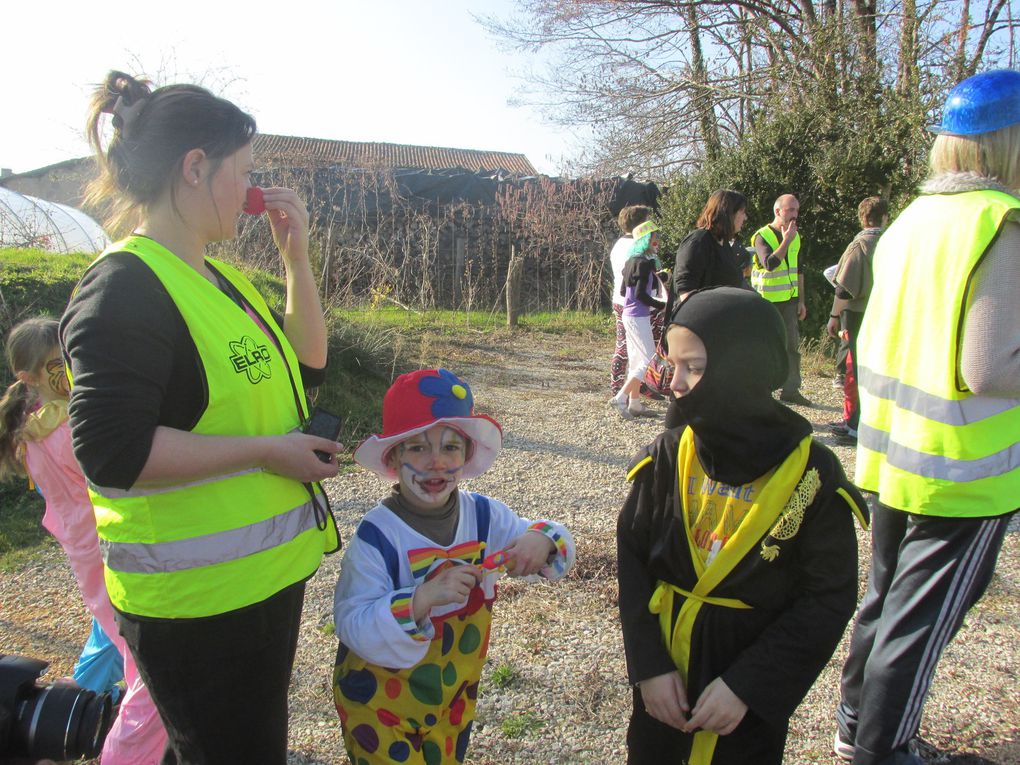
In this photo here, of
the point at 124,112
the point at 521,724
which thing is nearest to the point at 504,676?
the point at 521,724

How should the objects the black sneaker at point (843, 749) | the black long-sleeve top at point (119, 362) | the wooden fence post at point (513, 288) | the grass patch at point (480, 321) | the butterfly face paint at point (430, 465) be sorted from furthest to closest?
1. the wooden fence post at point (513, 288)
2. the grass patch at point (480, 321)
3. the black sneaker at point (843, 749)
4. the butterfly face paint at point (430, 465)
5. the black long-sleeve top at point (119, 362)

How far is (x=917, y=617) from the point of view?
77.3 inches

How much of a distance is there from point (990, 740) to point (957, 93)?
211 cm

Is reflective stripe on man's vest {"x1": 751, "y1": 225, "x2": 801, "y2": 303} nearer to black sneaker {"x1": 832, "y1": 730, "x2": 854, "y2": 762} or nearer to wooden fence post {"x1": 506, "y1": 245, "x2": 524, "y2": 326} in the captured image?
black sneaker {"x1": 832, "y1": 730, "x2": 854, "y2": 762}

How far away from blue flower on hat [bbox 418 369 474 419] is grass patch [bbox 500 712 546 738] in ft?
4.47

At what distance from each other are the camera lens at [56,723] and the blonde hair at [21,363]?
1.67 metres

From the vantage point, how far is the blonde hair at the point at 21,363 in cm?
268

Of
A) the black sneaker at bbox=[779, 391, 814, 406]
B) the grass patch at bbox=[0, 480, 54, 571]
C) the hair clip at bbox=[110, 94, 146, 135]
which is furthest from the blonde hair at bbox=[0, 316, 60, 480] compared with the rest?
the black sneaker at bbox=[779, 391, 814, 406]

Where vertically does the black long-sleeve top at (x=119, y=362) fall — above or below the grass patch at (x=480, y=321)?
above

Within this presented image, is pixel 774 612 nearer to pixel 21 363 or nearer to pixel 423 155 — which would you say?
pixel 21 363

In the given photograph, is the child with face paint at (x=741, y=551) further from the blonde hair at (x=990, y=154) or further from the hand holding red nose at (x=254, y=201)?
the hand holding red nose at (x=254, y=201)

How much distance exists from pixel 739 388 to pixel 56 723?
1458mm

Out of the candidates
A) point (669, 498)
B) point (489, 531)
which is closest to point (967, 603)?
point (669, 498)

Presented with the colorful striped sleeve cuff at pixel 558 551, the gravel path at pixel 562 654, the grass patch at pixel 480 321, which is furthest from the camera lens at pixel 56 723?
the grass patch at pixel 480 321
